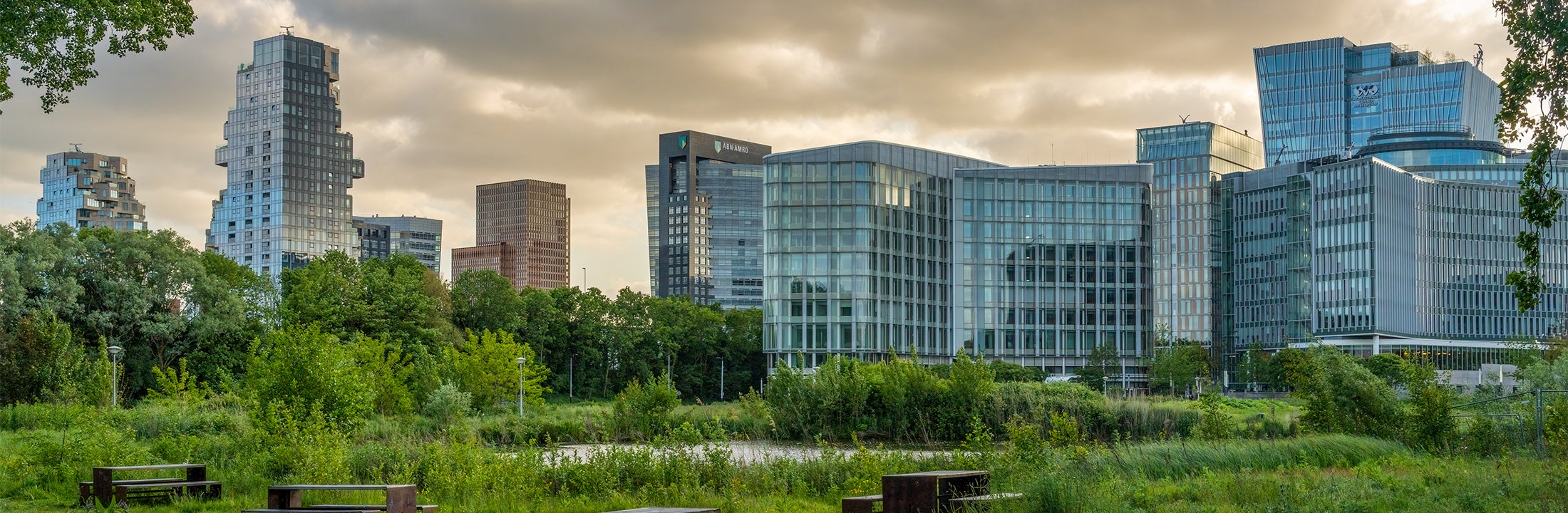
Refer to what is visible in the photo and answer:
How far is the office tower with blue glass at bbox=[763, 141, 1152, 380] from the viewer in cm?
A: 10256

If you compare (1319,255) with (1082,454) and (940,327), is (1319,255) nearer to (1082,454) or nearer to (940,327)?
(940,327)

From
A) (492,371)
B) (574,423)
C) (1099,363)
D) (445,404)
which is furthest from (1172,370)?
(445,404)

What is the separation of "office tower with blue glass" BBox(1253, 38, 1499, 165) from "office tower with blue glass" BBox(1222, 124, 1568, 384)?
969 centimetres

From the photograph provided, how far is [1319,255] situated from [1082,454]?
13870 cm

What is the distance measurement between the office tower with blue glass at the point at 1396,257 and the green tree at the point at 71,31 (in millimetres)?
134186

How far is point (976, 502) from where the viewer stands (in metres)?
16.2

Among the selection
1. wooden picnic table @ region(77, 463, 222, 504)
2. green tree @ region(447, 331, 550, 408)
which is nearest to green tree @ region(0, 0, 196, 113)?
wooden picnic table @ region(77, 463, 222, 504)

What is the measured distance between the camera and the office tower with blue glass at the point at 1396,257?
5600 inches

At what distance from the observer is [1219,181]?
170m

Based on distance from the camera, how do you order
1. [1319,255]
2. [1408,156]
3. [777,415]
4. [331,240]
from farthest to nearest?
[331,240], [1408,156], [1319,255], [777,415]

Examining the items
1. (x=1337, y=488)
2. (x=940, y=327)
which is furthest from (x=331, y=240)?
Answer: (x=1337, y=488)

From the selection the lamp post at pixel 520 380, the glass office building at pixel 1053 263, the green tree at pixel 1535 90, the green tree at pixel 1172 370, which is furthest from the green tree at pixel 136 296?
the green tree at pixel 1172 370

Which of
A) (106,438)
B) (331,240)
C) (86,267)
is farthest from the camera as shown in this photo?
(331,240)

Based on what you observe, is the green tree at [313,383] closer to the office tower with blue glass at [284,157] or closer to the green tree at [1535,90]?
the green tree at [1535,90]
